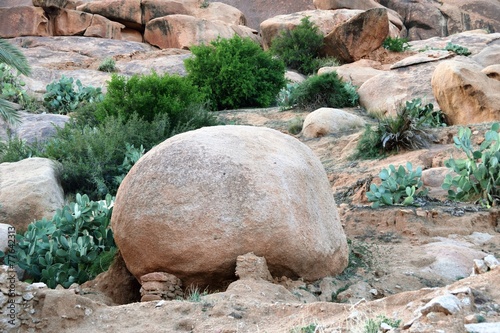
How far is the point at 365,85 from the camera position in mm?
15477

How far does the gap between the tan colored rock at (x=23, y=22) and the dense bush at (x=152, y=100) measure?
1379cm

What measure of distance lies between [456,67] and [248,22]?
67.4 feet

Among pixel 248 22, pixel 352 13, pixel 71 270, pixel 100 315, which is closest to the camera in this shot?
pixel 100 315

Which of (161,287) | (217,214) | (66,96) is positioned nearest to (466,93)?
Answer: (217,214)

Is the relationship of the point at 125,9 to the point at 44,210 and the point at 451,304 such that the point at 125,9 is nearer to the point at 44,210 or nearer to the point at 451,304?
the point at 44,210

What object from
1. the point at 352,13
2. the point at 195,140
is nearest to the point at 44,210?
the point at 195,140

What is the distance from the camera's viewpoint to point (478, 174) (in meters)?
7.73

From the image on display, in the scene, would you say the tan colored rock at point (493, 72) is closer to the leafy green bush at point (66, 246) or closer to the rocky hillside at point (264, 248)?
the rocky hillside at point (264, 248)

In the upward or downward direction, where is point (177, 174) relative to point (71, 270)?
upward

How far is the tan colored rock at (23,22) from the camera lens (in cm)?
2378

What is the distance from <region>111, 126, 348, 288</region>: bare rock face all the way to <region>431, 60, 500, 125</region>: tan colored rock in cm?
730

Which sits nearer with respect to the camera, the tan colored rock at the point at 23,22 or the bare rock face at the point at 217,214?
the bare rock face at the point at 217,214

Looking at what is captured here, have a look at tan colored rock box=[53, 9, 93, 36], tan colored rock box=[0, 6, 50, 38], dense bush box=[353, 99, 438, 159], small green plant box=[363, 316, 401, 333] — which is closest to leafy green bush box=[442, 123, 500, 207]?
dense bush box=[353, 99, 438, 159]

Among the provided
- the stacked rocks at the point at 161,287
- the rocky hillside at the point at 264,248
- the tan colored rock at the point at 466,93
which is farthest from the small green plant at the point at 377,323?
the tan colored rock at the point at 466,93
